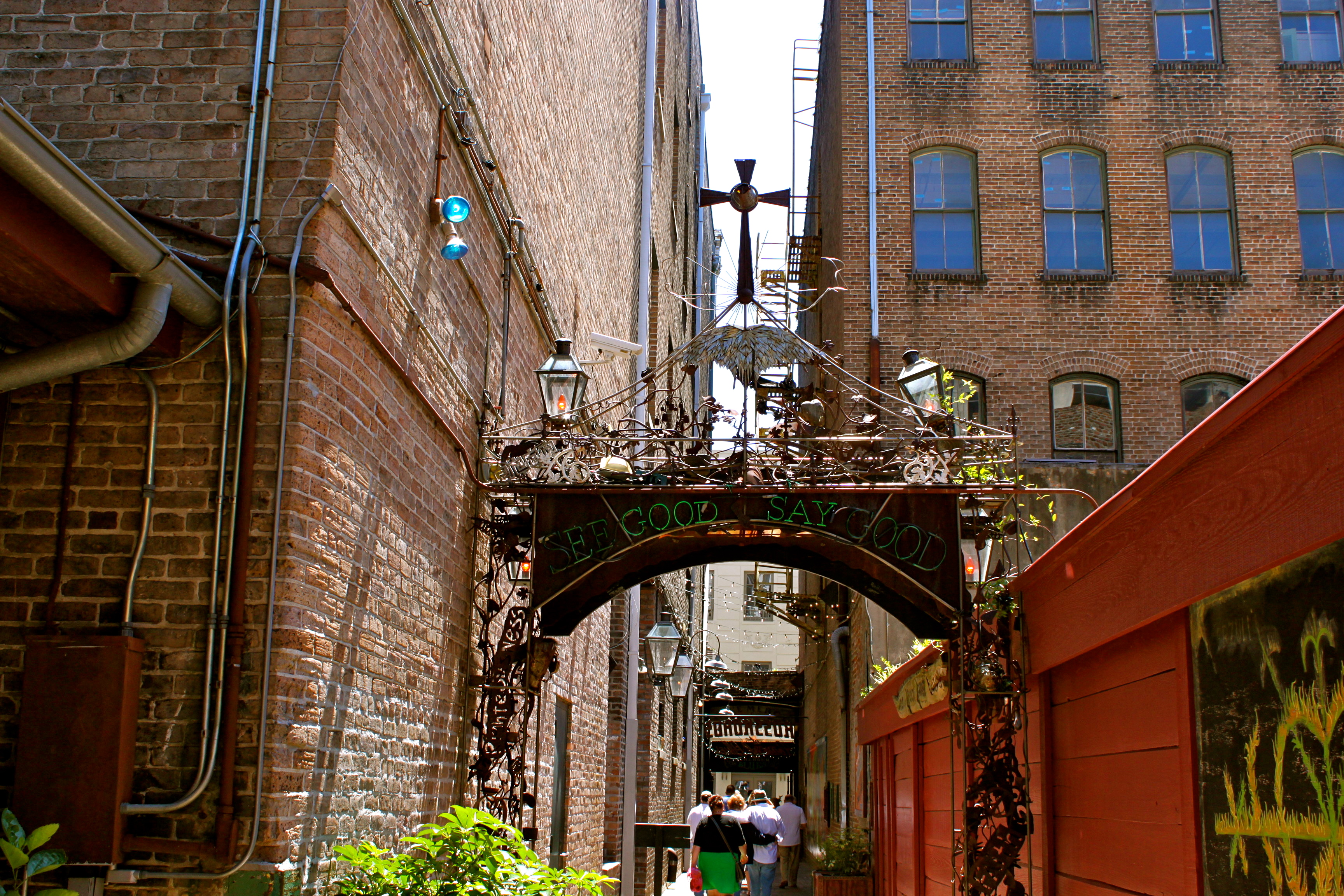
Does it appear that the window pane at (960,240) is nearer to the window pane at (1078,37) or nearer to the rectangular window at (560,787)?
the window pane at (1078,37)

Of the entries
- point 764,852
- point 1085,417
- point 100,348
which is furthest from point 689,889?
point 100,348

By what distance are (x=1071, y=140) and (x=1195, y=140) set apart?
5.42 ft

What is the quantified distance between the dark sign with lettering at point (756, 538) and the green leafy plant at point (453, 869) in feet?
6.66

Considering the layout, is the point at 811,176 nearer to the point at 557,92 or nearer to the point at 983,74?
the point at 983,74

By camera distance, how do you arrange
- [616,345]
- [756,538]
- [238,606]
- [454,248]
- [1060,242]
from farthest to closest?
[1060,242], [616,345], [756,538], [454,248], [238,606]

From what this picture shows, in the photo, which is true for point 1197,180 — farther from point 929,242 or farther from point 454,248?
point 454,248

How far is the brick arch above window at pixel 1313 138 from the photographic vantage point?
16.5 meters

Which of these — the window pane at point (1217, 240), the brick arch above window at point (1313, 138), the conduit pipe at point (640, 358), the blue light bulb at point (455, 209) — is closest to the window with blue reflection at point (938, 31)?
the conduit pipe at point (640, 358)

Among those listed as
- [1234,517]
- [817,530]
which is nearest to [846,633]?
[817,530]

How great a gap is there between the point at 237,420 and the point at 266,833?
62.4 inches

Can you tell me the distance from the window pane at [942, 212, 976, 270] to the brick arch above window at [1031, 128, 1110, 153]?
1.39 meters

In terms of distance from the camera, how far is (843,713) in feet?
58.2

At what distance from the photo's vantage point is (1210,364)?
1585 centimetres

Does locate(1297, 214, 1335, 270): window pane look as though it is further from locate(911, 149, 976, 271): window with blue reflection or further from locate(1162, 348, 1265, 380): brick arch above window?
locate(911, 149, 976, 271): window with blue reflection
